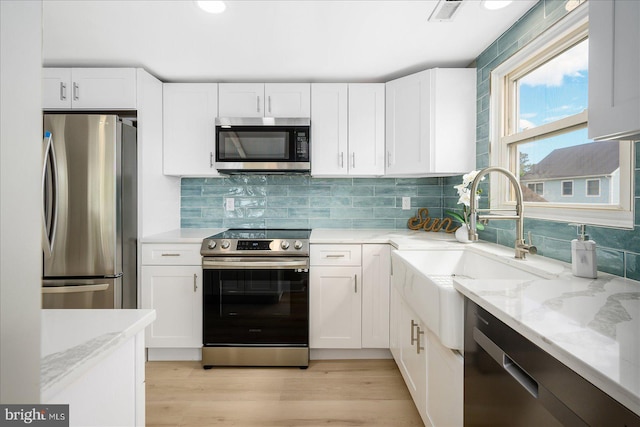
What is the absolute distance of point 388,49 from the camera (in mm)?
2293

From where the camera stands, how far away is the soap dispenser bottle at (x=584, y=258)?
1.25m

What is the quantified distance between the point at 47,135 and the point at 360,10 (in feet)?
6.95

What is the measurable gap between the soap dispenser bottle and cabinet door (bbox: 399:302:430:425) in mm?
705

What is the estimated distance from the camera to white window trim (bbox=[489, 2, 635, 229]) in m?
1.28

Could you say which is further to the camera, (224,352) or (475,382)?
(224,352)

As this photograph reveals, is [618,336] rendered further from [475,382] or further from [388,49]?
[388,49]

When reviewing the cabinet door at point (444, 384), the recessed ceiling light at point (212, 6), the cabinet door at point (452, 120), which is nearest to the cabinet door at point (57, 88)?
the recessed ceiling light at point (212, 6)

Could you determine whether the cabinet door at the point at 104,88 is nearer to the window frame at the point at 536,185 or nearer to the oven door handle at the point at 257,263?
the oven door handle at the point at 257,263

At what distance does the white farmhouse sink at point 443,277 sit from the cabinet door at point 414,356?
0.16m

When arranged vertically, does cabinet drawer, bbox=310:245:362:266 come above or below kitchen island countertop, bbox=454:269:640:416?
below

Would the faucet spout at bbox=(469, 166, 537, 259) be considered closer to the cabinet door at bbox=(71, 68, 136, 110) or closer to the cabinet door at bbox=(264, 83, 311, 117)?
the cabinet door at bbox=(264, 83, 311, 117)

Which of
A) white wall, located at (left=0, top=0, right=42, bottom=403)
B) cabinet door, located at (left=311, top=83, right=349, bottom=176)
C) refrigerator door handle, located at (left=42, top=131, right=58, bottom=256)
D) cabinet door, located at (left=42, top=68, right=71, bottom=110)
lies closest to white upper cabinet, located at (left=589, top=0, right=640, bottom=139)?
white wall, located at (left=0, top=0, right=42, bottom=403)

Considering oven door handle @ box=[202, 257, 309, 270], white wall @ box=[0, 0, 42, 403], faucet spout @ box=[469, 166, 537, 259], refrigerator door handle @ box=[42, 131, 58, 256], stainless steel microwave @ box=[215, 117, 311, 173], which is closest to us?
white wall @ box=[0, 0, 42, 403]

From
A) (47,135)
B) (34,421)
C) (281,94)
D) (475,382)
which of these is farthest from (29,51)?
(281,94)
